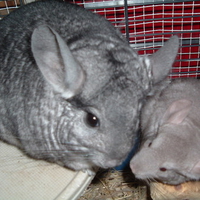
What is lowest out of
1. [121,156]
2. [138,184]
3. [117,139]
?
[138,184]

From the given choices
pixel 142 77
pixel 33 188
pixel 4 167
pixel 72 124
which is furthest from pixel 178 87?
pixel 4 167

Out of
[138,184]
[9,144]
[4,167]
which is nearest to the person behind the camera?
[4,167]

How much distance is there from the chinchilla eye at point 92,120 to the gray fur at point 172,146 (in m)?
0.35

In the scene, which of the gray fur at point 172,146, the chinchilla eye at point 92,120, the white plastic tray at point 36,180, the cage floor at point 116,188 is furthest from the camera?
the cage floor at point 116,188

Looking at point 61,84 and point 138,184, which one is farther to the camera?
point 138,184

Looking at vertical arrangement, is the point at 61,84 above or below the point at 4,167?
above

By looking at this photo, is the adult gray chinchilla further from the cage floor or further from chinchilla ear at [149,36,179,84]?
the cage floor

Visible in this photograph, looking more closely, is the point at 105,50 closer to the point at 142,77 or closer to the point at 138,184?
the point at 142,77

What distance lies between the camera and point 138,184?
2471mm

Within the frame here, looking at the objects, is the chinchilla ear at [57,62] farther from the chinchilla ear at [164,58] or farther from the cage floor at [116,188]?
the cage floor at [116,188]

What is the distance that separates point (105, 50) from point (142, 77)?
0.26 meters

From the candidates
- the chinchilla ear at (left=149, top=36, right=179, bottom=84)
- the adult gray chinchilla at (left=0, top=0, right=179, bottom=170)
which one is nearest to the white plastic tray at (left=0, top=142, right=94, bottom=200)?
the adult gray chinchilla at (left=0, top=0, right=179, bottom=170)

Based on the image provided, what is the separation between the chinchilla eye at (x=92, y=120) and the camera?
142cm

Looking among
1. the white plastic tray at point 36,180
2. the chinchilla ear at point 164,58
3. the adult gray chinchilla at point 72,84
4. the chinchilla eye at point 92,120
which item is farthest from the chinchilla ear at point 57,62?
the white plastic tray at point 36,180
